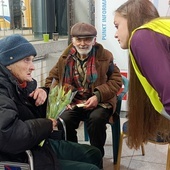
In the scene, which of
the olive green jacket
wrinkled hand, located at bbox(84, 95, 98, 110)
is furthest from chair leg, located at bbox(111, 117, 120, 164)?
wrinkled hand, located at bbox(84, 95, 98, 110)

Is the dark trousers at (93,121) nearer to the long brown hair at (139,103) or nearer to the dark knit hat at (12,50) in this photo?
the long brown hair at (139,103)

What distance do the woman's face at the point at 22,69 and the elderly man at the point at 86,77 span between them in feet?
2.56

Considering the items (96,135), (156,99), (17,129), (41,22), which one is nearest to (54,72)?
(96,135)

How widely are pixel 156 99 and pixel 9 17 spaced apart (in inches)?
106

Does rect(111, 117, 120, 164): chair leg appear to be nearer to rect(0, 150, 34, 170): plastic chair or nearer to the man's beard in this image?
the man's beard

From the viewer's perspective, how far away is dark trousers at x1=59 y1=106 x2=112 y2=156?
2.13m

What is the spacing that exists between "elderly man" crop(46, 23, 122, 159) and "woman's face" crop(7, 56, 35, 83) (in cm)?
78

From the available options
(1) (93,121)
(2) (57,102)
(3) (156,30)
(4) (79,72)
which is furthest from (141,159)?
(3) (156,30)

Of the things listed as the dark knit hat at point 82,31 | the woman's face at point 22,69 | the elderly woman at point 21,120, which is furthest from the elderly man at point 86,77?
the woman's face at point 22,69

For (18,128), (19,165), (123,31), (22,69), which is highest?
(123,31)

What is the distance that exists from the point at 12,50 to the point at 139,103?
2.35 feet

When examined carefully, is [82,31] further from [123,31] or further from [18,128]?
[18,128]

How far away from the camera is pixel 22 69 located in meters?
1.44

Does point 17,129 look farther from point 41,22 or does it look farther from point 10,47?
point 41,22
